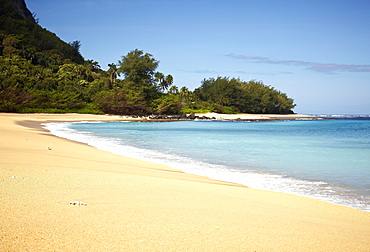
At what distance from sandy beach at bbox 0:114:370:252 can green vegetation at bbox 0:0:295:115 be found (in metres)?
46.4

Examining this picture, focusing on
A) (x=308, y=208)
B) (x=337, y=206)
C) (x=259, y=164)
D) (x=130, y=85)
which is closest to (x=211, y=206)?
(x=308, y=208)

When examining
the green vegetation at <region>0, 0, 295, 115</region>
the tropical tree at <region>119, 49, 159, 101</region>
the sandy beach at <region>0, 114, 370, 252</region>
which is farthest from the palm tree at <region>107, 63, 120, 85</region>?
the sandy beach at <region>0, 114, 370, 252</region>

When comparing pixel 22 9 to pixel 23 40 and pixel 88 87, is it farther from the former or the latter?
pixel 88 87

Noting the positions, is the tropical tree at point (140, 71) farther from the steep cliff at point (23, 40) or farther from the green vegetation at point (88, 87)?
the steep cliff at point (23, 40)

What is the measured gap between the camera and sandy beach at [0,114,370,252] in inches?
106

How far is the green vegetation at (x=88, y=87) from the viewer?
52.6 metres

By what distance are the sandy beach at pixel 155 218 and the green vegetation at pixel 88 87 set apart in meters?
46.4

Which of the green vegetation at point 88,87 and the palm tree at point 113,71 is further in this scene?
the palm tree at point 113,71

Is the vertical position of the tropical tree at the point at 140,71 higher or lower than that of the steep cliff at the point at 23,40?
lower

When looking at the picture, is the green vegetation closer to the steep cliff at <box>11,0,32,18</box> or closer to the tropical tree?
the tropical tree

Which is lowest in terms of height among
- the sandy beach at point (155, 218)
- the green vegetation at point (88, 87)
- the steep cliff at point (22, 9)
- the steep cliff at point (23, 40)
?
the sandy beach at point (155, 218)

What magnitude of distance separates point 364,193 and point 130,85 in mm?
67788

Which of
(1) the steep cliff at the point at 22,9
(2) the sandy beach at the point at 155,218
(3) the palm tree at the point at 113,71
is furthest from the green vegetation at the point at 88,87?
(2) the sandy beach at the point at 155,218

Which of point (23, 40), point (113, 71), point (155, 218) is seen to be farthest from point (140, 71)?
point (155, 218)
